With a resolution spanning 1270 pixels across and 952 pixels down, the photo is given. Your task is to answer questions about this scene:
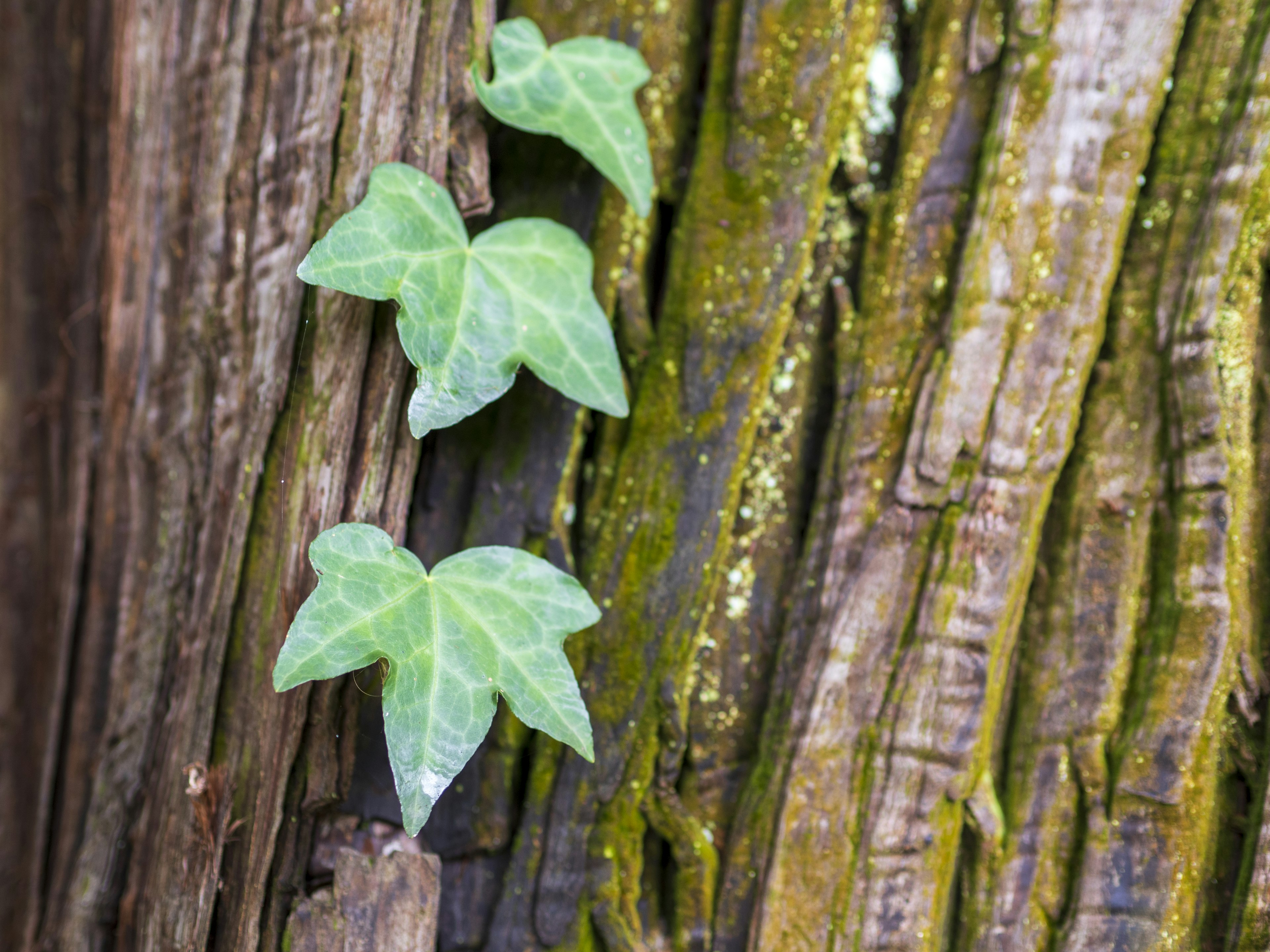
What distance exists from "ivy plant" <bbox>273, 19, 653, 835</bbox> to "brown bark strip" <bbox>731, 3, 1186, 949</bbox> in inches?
14.6

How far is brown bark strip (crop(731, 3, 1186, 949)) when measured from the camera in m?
0.97

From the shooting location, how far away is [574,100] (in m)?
0.99

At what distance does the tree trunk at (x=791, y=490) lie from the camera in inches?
37.8

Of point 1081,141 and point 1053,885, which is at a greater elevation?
point 1081,141

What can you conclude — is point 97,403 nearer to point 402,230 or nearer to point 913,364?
point 402,230

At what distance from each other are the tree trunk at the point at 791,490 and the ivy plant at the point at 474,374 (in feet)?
0.33

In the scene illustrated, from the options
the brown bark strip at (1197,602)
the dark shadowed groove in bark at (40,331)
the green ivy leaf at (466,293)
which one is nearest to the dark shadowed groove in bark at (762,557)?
the green ivy leaf at (466,293)

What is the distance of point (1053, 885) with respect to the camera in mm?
979

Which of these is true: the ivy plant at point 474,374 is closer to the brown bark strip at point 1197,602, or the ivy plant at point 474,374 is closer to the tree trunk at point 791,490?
the tree trunk at point 791,490

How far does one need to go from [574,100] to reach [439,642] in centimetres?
74

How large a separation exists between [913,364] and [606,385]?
1.47ft

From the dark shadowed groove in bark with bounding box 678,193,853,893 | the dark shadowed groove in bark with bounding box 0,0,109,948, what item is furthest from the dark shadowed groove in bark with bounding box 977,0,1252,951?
the dark shadowed groove in bark with bounding box 0,0,109,948

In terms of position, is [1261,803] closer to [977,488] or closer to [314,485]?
[977,488]

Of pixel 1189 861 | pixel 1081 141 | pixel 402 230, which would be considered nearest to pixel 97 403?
pixel 402 230
